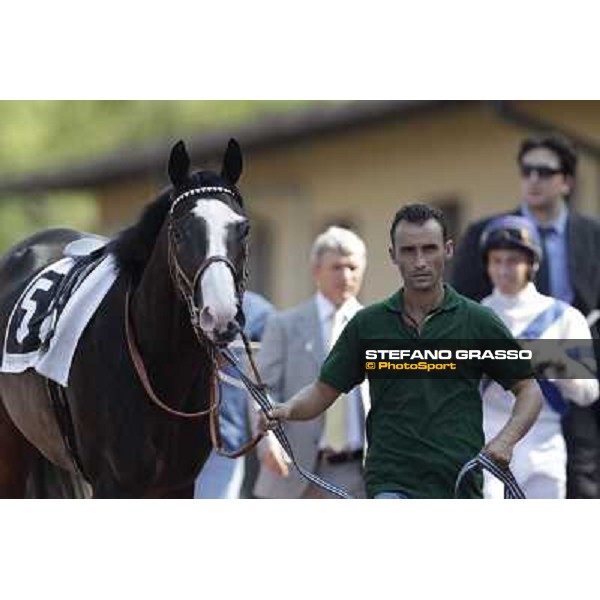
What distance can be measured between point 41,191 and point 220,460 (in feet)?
30.4

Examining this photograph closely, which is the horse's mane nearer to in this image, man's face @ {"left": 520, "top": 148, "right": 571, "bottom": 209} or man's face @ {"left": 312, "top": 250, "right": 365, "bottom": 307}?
man's face @ {"left": 312, "top": 250, "right": 365, "bottom": 307}

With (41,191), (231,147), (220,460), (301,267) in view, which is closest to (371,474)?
(231,147)

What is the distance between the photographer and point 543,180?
8008 millimetres

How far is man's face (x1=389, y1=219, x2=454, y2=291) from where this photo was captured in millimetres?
6320

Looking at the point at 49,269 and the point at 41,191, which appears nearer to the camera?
the point at 49,269

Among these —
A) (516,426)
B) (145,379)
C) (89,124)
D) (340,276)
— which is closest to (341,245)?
(340,276)

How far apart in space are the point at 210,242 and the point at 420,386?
96 centimetres

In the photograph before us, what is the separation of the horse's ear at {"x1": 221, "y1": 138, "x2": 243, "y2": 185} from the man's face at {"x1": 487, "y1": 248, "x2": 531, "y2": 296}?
4.75ft

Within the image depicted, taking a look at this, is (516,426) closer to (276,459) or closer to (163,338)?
(163,338)

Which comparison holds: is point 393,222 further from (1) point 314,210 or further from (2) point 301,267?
(1) point 314,210

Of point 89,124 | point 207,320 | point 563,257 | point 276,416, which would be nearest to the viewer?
point 207,320

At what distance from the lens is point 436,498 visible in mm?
6230

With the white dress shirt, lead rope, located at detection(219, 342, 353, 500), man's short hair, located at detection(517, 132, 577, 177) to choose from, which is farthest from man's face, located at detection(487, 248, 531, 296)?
lead rope, located at detection(219, 342, 353, 500)

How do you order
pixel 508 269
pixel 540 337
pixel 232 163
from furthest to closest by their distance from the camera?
pixel 508 269 < pixel 540 337 < pixel 232 163
